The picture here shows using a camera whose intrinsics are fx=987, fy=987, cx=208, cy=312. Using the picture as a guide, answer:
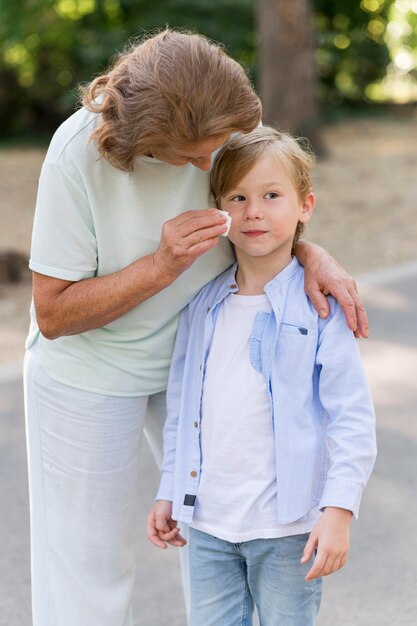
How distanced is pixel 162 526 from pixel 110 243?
71 cm

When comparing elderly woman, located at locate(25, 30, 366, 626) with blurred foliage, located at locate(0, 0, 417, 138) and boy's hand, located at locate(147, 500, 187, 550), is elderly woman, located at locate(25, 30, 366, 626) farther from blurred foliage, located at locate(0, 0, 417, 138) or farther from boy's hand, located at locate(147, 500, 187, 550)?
blurred foliage, located at locate(0, 0, 417, 138)

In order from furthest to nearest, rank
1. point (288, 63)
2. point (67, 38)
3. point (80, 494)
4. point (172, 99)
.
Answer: point (67, 38) → point (288, 63) → point (80, 494) → point (172, 99)

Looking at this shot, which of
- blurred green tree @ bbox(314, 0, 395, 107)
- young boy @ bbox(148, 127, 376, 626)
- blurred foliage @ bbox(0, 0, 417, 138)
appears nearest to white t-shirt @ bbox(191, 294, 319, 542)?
young boy @ bbox(148, 127, 376, 626)

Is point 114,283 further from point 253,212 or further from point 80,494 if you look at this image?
point 80,494

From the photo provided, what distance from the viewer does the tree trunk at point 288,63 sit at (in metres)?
11.0

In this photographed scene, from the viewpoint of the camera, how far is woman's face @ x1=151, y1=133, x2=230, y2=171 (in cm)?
204

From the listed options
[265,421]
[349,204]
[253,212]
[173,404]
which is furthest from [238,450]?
[349,204]

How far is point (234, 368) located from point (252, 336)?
90mm

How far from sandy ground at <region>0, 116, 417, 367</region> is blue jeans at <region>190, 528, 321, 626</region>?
3.53m

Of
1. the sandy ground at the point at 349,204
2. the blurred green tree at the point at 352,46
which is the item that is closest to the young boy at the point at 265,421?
the sandy ground at the point at 349,204

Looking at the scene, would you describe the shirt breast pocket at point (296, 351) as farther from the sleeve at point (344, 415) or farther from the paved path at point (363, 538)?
the paved path at point (363, 538)

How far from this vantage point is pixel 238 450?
2285 mm

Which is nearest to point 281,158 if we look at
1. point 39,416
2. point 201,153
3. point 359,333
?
point 201,153

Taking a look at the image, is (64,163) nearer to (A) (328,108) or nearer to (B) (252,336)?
(B) (252,336)
